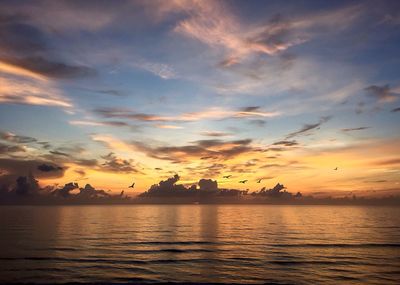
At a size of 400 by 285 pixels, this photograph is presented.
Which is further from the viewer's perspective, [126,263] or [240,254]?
[240,254]

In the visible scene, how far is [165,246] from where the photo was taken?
253 ft

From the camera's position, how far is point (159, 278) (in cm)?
4750

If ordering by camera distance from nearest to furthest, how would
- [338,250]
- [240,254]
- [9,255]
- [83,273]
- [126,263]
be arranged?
[83,273] < [126,263] < [9,255] < [240,254] < [338,250]

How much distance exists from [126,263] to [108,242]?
27278 millimetres

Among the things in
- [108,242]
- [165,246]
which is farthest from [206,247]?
[108,242]

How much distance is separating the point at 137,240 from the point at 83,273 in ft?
127

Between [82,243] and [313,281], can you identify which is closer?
[313,281]

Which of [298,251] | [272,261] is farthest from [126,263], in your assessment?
[298,251]

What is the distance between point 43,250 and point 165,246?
26.5 m

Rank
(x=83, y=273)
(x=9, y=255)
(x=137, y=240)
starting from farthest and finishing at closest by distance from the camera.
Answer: (x=137, y=240)
(x=9, y=255)
(x=83, y=273)

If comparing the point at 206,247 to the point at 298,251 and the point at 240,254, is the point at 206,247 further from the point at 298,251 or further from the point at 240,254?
the point at 298,251

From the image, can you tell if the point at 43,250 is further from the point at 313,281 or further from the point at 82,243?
the point at 313,281

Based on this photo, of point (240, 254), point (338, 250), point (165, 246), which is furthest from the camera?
point (165, 246)

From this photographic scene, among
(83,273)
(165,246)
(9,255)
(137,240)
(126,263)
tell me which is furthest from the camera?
(137,240)
